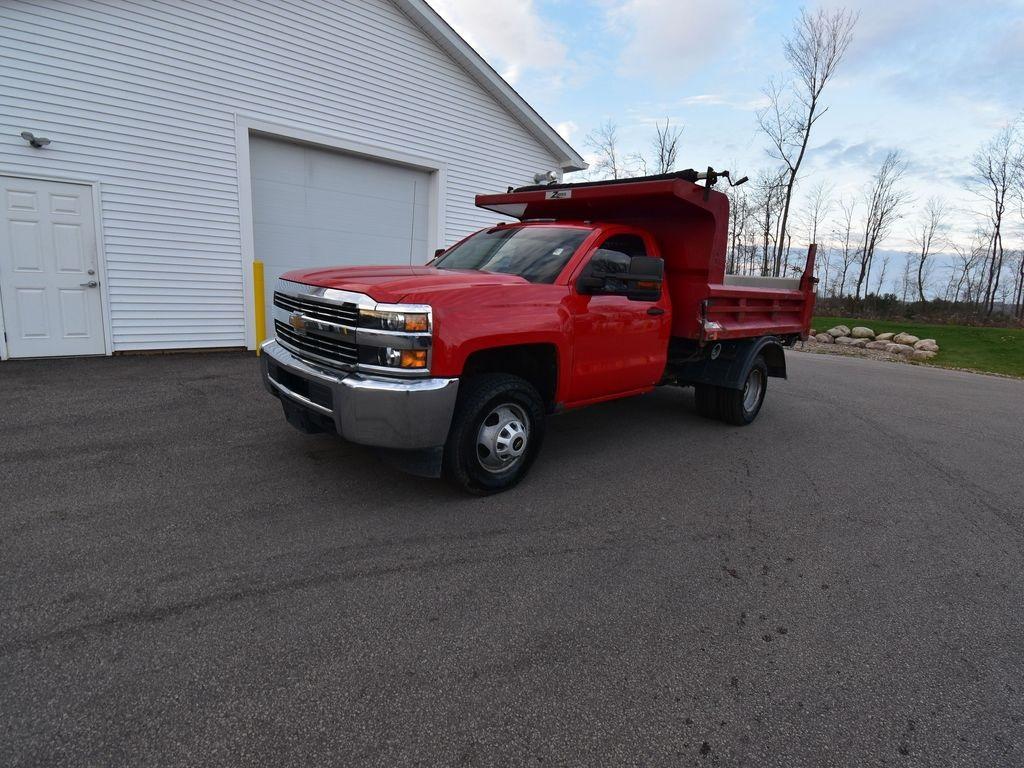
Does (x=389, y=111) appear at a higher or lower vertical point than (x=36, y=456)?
higher

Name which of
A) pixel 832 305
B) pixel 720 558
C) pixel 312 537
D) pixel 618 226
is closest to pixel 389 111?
pixel 618 226

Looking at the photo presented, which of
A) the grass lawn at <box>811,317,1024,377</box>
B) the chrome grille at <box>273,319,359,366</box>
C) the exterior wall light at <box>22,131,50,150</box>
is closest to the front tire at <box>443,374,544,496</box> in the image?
the chrome grille at <box>273,319,359,366</box>

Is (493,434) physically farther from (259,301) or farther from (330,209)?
(330,209)

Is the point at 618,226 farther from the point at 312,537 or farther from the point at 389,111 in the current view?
the point at 389,111

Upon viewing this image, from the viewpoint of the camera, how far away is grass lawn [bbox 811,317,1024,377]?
50.2ft

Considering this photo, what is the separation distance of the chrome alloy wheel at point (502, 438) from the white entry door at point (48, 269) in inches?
274

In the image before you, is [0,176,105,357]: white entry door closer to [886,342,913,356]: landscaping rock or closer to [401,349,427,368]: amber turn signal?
[401,349,427,368]: amber turn signal

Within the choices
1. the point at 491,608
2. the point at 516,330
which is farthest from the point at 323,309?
the point at 491,608

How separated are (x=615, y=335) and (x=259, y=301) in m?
6.49

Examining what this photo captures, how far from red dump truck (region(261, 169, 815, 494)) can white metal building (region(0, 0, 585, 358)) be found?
4783 millimetres

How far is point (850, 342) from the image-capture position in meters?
19.8

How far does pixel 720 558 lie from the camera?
3332 mm

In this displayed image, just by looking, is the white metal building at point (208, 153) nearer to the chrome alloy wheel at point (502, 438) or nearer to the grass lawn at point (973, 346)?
the chrome alloy wheel at point (502, 438)

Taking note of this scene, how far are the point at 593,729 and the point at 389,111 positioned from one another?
10.2 m
